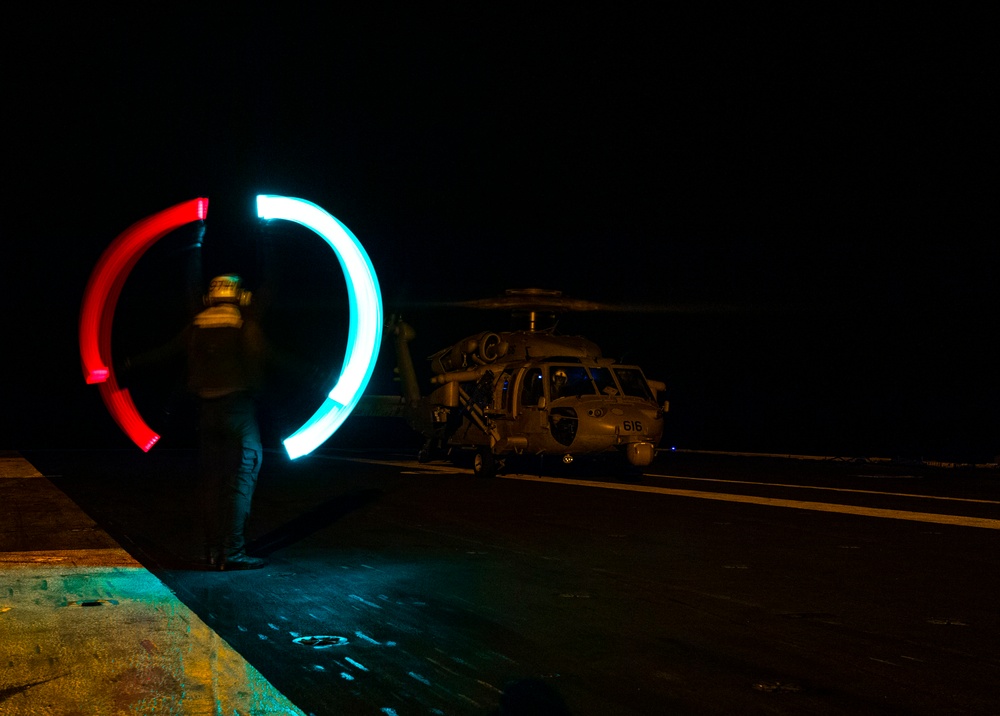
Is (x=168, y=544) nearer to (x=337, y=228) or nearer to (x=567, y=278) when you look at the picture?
(x=337, y=228)

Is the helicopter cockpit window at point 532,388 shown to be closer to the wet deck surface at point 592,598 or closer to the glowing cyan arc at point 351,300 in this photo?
the wet deck surface at point 592,598

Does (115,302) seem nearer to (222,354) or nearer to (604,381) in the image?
(222,354)

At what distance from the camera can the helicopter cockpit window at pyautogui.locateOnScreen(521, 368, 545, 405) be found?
18578 millimetres

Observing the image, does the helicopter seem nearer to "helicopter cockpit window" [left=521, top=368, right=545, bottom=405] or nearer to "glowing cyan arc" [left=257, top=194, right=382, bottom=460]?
"helicopter cockpit window" [left=521, top=368, right=545, bottom=405]

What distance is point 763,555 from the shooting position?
884 cm

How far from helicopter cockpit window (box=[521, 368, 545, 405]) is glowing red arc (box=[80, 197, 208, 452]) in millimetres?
9160

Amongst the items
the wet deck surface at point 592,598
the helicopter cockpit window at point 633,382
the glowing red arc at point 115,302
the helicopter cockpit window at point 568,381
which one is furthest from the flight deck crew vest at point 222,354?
the helicopter cockpit window at point 633,382

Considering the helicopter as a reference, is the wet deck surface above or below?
below

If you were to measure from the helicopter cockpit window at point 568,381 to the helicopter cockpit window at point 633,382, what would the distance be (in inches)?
23.3

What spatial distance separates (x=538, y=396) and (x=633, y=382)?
1.76 metres

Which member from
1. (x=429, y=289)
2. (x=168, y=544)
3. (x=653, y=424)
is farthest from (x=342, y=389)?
(x=429, y=289)

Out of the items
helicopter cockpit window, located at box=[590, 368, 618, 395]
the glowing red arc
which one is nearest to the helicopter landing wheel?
helicopter cockpit window, located at box=[590, 368, 618, 395]

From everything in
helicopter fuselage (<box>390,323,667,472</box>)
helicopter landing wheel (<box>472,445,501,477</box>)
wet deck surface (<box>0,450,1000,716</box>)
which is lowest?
wet deck surface (<box>0,450,1000,716</box>)

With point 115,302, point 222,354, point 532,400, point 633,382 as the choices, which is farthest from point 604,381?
point 222,354
